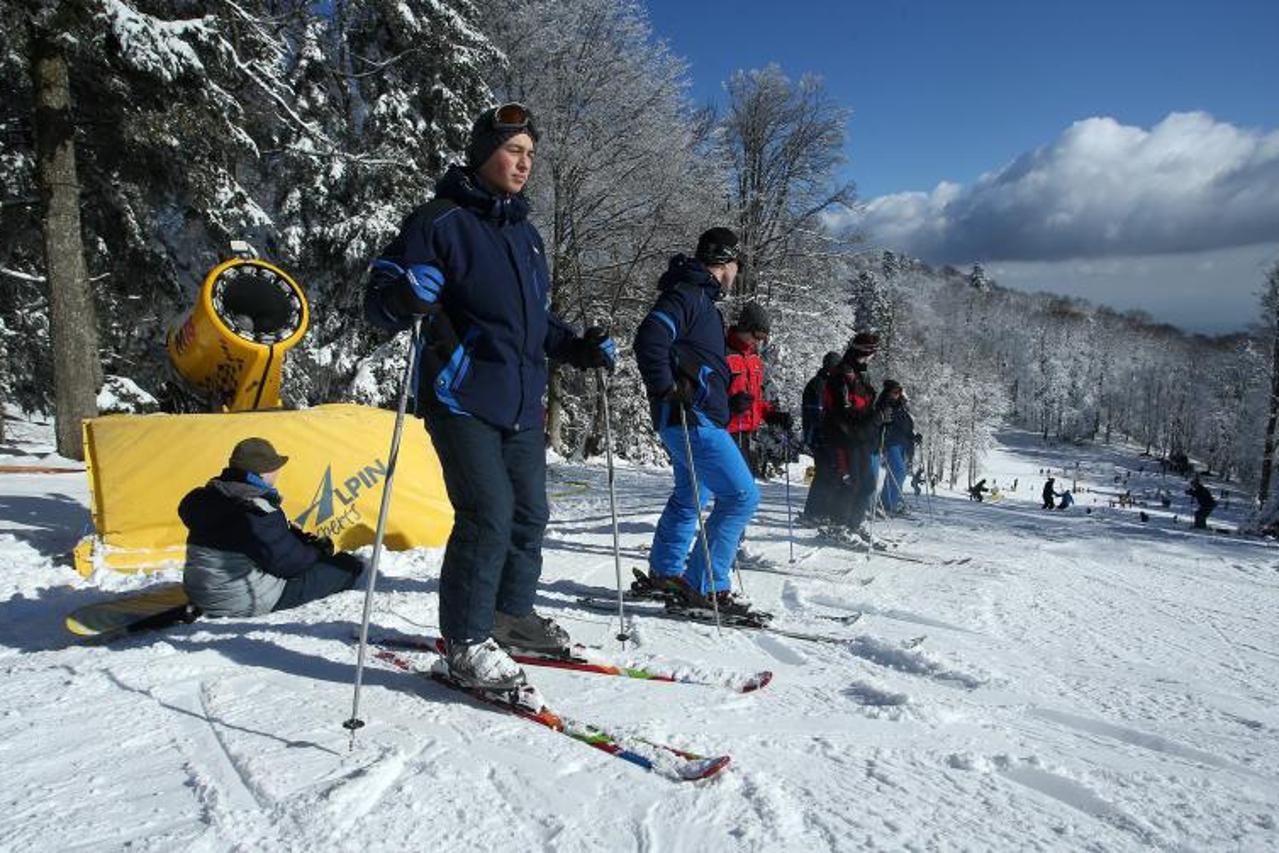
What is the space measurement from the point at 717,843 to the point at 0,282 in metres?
15.7

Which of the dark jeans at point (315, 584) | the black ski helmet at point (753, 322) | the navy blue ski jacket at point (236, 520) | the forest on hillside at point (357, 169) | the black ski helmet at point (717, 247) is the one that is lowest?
the dark jeans at point (315, 584)

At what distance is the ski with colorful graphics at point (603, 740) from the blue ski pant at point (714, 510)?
1.73m

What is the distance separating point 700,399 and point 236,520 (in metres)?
2.56

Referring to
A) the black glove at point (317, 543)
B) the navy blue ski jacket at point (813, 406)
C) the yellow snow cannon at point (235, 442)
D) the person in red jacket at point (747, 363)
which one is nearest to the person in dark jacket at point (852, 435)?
the navy blue ski jacket at point (813, 406)

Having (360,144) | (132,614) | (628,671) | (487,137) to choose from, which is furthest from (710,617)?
(360,144)

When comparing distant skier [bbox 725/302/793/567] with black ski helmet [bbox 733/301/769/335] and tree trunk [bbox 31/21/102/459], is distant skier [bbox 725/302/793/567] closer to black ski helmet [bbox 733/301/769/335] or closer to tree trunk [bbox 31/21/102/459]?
black ski helmet [bbox 733/301/769/335]

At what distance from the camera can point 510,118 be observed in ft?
10.1

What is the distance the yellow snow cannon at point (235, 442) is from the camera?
511 centimetres

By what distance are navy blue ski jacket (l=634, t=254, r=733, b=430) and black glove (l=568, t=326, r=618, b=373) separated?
665mm

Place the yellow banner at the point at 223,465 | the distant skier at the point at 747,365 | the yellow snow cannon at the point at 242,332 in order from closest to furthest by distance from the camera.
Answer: the yellow banner at the point at 223,465
the distant skier at the point at 747,365
the yellow snow cannon at the point at 242,332

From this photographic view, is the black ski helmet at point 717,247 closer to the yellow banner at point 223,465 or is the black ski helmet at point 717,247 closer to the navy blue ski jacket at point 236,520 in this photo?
the navy blue ski jacket at point 236,520

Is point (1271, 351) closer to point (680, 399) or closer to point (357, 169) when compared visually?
point (357, 169)

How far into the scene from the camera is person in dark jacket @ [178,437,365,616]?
3.96 m

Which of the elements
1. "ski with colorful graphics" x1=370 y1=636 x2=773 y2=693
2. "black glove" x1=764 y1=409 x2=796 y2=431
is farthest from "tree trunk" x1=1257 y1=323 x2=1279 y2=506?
"ski with colorful graphics" x1=370 y1=636 x2=773 y2=693
